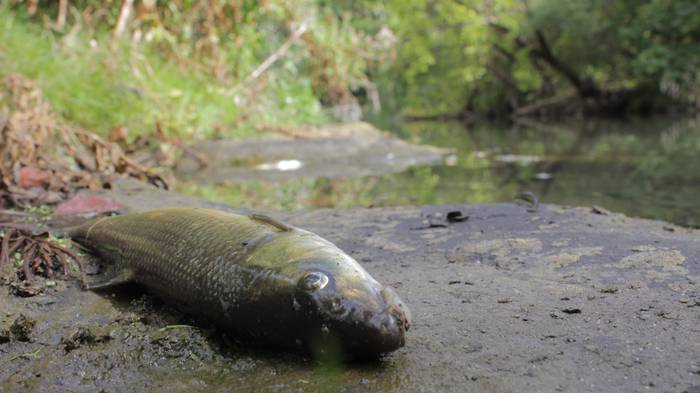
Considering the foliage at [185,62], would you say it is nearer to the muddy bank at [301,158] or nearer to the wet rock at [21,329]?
the muddy bank at [301,158]

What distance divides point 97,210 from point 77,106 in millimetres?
4245

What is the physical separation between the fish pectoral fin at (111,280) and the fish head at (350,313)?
1.22m

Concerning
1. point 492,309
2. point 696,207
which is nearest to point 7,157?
point 492,309

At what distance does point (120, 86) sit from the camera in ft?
28.7

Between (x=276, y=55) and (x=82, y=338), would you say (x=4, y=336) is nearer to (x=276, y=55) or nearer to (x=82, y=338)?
(x=82, y=338)

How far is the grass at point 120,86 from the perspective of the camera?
8.20m

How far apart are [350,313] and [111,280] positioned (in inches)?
58.9

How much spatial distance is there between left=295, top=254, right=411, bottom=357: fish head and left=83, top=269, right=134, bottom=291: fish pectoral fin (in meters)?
1.22

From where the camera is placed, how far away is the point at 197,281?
2549 mm

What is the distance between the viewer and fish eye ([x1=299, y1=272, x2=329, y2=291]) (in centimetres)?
216

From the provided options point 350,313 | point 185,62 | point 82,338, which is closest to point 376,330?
point 350,313

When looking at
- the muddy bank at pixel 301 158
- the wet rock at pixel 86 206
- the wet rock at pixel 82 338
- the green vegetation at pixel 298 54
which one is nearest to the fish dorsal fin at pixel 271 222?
the wet rock at pixel 82 338

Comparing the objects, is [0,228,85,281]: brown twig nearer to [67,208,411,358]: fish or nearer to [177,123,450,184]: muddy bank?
[67,208,411,358]: fish

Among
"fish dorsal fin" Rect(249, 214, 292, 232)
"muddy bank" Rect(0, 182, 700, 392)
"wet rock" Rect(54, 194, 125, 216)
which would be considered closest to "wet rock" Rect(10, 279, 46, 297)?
"muddy bank" Rect(0, 182, 700, 392)
